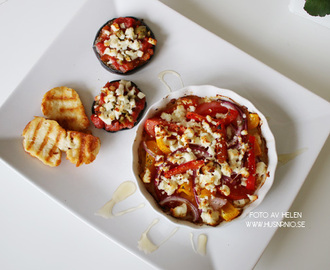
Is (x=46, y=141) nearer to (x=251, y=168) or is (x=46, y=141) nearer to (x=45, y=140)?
(x=45, y=140)

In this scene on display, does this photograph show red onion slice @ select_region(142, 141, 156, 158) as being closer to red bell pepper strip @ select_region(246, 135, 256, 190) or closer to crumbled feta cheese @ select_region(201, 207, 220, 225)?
crumbled feta cheese @ select_region(201, 207, 220, 225)

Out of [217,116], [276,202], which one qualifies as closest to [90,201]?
[217,116]

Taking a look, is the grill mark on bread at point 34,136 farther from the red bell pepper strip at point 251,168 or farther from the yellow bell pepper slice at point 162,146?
the red bell pepper strip at point 251,168

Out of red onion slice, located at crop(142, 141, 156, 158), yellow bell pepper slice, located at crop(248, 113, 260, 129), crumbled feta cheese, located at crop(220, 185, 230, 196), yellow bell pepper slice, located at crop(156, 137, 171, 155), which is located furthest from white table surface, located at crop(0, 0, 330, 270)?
yellow bell pepper slice, located at crop(156, 137, 171, 155)

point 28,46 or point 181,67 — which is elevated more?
point 181,67

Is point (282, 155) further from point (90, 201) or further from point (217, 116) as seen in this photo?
point (90, 201)
